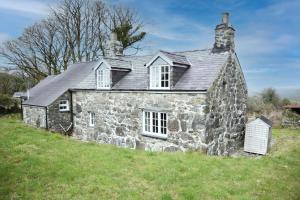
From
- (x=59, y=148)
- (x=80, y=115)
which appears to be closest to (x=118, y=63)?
(x=80, y=115)

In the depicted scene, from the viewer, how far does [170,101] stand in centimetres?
1327

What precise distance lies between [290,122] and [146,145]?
16.6 m

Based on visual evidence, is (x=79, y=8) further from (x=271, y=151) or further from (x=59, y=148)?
(x=271, y=151)

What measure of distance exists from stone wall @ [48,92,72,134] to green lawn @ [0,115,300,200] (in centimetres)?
863

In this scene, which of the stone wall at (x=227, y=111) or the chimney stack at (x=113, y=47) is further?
the chimney stack at (x=113, y=47)

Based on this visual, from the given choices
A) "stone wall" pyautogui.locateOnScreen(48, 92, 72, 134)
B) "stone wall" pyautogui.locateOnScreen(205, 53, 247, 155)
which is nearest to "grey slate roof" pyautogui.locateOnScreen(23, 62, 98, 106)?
"stone wall" pyautogui.locateOnScreen(48, 92, 72, 134)

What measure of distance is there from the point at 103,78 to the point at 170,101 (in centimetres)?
607

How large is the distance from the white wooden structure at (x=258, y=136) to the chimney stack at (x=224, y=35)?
16.1 feet

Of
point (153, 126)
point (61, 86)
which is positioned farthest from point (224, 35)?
point (61, 86)

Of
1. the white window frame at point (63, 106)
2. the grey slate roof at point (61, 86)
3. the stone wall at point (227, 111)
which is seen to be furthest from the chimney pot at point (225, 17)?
the white window frame at point (63, 106)

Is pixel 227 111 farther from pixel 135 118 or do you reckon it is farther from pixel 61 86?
pixel 61 86

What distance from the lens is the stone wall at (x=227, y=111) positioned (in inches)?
501

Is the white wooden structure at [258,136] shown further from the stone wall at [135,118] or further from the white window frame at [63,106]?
the white window frame at [63,106]

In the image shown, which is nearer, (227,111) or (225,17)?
(225,17)
